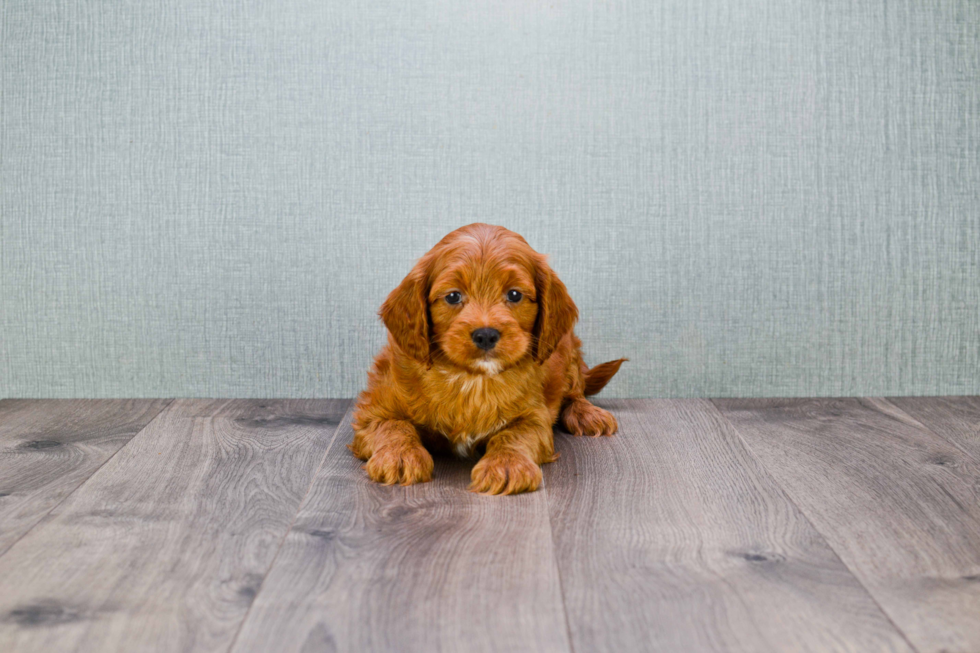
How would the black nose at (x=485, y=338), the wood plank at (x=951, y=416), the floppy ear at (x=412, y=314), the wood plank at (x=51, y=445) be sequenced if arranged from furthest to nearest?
the wood plank at (x=951, y=416), the floppy ear at (x=412, y=314), the black nose at (x=485, y=338), the wood plank at (x=51, y=445)

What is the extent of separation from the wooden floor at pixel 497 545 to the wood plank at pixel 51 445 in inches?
0.4

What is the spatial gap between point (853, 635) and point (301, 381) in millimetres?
2035

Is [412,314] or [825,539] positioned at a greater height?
[412,314]

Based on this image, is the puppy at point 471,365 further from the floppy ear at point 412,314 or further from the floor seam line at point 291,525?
the floor seam line at point 291,525

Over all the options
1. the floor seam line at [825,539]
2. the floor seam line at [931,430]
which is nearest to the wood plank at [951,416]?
the floor seam line at [931,430]

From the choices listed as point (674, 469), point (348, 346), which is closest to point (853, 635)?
point (674, 469)

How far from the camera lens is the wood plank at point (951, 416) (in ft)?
7.79

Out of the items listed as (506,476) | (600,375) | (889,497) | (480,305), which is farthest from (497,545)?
(600,375)

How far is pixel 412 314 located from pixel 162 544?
2.51 ft

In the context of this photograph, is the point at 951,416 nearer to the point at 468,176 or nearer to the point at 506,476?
the point at 506,476

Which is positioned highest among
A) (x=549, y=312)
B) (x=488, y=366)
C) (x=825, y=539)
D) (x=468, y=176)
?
(x=468, y=176)

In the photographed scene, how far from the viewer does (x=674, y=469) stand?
2113 mm

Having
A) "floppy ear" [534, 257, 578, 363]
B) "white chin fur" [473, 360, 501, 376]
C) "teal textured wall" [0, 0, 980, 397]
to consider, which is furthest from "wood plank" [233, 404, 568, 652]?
"teal textured wall" [0, 0, 980, 397]

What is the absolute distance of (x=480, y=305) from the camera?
201cm
